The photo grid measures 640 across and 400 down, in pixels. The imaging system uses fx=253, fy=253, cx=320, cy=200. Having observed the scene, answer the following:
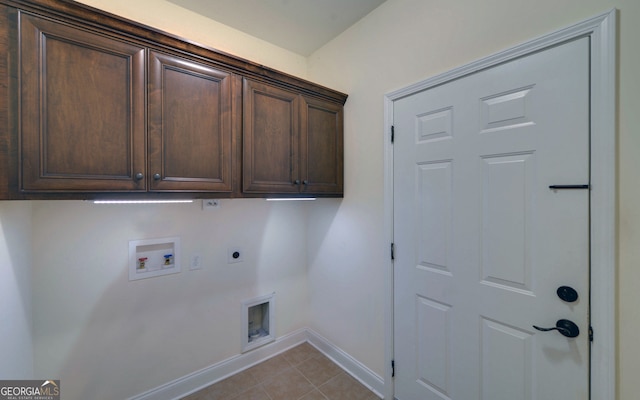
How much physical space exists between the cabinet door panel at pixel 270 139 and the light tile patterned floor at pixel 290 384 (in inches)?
60.5

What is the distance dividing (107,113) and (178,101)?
1.07ft

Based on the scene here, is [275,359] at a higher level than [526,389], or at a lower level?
lower

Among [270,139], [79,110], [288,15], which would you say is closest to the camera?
[79,110]

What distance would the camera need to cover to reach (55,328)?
4.94 ft

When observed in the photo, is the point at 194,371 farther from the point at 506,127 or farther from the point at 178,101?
the point at 506,127

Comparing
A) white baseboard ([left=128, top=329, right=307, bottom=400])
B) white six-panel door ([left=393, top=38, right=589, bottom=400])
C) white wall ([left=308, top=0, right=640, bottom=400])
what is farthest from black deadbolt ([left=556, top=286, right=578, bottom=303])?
white baseboard ([left=128, top=329, right=307, bottom=400])

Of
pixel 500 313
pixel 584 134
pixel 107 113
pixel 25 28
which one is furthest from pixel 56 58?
pixel 500 313

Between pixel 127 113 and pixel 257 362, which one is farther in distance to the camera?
pixel 257 362

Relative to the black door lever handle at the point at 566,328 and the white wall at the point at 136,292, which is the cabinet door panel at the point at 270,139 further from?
the black door lever handle at the point at 566,328

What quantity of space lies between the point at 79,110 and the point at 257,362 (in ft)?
7.35

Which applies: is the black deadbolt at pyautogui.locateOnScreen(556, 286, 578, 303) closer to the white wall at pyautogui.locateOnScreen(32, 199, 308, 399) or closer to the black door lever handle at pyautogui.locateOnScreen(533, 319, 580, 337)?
the black door lever handle at pyautogui.locateOnScreen(533, 319, 580, 337)

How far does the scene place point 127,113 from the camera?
1.26m

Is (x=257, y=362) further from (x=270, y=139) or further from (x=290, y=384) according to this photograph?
(x=270, y=139)
